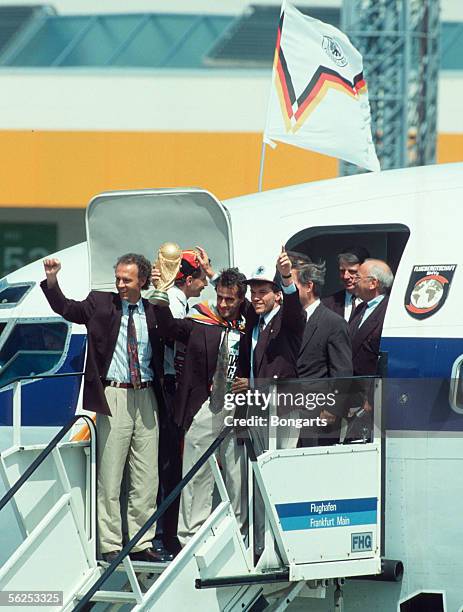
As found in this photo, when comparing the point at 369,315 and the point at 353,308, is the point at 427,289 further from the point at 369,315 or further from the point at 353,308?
the point at 353,308

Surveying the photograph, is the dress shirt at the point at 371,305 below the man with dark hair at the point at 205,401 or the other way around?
the other way around

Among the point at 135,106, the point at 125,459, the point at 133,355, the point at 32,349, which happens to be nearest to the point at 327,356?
the point at 133,355

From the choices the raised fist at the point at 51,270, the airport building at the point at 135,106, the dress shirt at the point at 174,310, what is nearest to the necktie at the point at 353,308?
the dress shirt at the point at 174,310

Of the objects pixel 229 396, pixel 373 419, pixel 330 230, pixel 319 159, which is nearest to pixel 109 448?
pixel 229 396

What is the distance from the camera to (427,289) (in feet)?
28.7

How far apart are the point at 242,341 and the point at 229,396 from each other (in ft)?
1.43

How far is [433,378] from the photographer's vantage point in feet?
28.0

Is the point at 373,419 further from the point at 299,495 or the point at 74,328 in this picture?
the point at 74,328

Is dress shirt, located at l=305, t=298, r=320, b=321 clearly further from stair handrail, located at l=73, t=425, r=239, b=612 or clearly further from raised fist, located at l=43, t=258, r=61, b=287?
raised fist, located at l=43, t=258, r=61, b=287

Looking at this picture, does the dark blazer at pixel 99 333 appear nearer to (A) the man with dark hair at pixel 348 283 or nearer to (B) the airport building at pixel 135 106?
(A) the man with dark hair at pixel 348 283

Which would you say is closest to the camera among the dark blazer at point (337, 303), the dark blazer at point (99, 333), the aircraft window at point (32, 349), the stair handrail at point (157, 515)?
the stair handrail at point (157, 515)

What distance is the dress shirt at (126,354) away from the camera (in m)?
8.41

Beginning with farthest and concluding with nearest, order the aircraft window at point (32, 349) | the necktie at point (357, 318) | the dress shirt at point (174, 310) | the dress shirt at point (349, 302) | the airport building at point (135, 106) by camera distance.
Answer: the airport building at point (135, 106), the aircraft window at point (32, 349), the dress shirt at point (349, 302), the necktie at point (357, 318), the dress shirt at point (174, 310)

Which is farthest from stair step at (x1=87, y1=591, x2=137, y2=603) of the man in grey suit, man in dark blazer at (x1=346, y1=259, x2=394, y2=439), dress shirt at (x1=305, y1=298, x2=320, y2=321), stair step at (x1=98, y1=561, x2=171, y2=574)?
dress shirt at (x1=305, y1=298, x2=320, y2=321)
